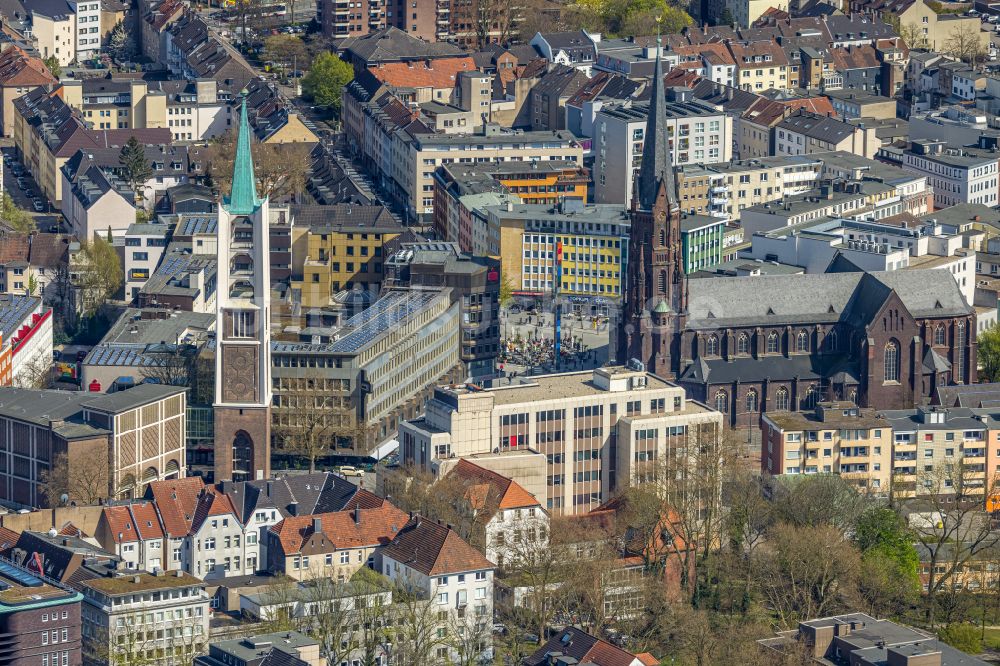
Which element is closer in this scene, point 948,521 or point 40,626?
point 40,626

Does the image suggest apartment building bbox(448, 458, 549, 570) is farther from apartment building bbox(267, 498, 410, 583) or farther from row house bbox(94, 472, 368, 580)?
row house bbox(94, 472, 368, 580)

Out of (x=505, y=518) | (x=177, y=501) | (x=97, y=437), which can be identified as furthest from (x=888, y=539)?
(x=97, y=437)

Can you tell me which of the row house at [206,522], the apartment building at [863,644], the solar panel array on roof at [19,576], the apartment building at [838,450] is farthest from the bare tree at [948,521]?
the solar panel array on roof at [19,576]

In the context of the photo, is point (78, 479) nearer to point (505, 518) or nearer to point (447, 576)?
point (505, 518)

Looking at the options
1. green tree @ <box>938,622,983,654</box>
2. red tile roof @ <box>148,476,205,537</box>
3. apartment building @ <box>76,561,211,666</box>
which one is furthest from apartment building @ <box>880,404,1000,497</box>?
apartment building @ <box>76,561,211,666</box>

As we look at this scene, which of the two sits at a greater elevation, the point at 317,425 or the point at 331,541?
the point at 317,425

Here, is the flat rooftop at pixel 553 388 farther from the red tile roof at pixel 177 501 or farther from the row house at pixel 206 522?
the red tile roof at pixel 177 501

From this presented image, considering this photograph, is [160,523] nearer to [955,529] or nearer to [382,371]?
[382,371]
